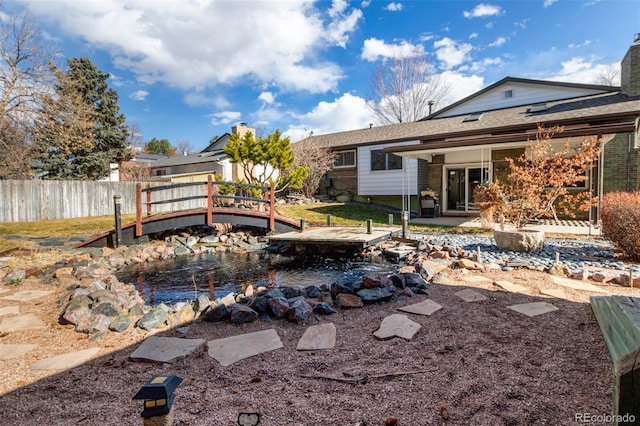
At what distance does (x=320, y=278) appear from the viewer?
6.05m

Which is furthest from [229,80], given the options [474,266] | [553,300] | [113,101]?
[553,300]

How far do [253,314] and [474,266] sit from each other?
3.46m

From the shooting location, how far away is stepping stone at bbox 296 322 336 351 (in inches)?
109

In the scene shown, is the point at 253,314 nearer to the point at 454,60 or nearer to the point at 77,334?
the point at 77,334

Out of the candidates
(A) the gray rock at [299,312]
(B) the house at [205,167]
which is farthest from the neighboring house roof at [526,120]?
(A) the gray rock at [299,312]

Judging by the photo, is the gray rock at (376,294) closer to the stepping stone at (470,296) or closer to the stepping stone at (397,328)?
the stepping stone at (397,328)

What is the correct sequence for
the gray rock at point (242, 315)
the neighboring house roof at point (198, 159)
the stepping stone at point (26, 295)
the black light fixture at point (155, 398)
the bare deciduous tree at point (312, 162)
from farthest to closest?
the neighboring house roof at point (198, 159) → the bare deciduous tree at point (312, 162) → the stepping stone at point (26, 295) → the gray rock at point (242, 315) → the black light fixture at point (155, 398)

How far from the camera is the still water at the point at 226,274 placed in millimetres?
5473

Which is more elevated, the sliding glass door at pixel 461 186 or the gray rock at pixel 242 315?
the sliding glass door at pixel 461 186

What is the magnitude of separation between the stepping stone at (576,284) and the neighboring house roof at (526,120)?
562 cm

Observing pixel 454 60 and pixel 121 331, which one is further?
pixel 454 60

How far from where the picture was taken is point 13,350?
2877 millimetres

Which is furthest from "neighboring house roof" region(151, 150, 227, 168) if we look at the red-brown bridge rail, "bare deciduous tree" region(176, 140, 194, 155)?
"bare deciduous tree" region(176, 140, 194, 155)

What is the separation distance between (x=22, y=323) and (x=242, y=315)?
2361 millimetres
